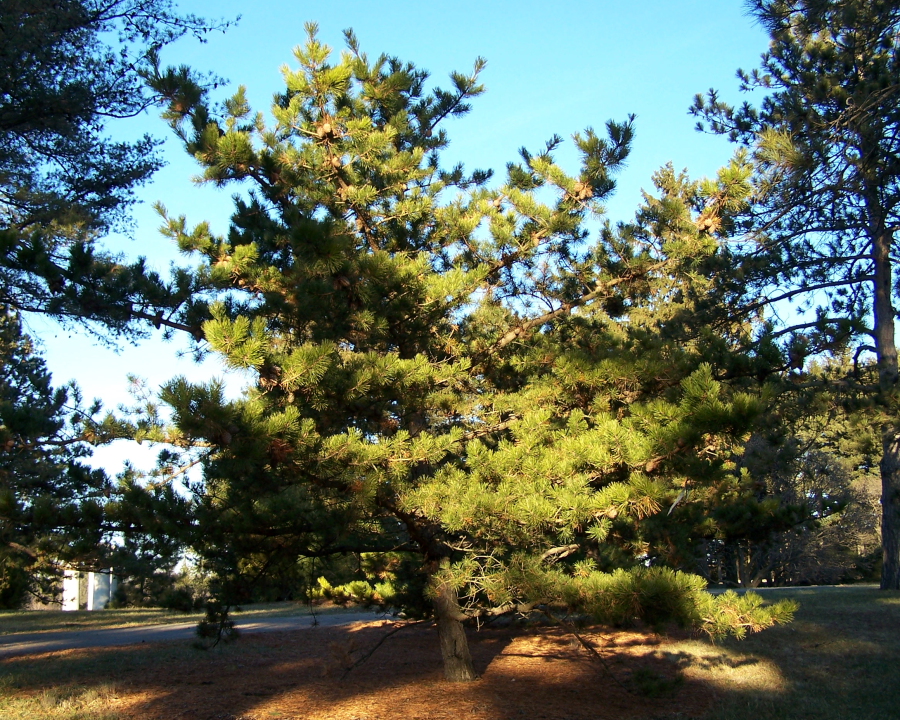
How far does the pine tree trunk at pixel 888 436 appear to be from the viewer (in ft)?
37.5

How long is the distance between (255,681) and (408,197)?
5.37 m

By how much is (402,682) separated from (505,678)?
3.53 feet

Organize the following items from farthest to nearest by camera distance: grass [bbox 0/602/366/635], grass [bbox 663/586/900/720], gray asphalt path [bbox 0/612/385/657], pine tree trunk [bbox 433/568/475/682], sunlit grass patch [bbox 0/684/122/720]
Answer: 1. grass [bbox 0/602/366/635]
2. gray asphalt path [bbox 0/612/385/657]
3. pine tree trunk [bbox 433/568/475/682]
4. grass [bbox 663/586/900/720]
5. sunlit grass patch [bbox 0/684/122/720]

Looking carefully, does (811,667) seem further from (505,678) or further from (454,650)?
(454,650)

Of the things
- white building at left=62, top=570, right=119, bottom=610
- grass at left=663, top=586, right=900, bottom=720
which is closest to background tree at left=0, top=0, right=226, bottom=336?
grass at left=663, top=586, right=900, bottom=720

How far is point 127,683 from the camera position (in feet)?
25.4

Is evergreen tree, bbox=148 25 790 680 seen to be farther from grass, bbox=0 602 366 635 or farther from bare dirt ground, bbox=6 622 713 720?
grass, bbox=0 602 366 635

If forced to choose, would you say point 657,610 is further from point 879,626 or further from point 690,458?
point 879,626

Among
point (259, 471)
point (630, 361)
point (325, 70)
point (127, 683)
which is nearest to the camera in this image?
point (259, 471)

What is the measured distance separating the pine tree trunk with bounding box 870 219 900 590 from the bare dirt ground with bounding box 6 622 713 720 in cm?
545

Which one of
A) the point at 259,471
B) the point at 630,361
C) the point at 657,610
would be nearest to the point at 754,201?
the point at 630,361

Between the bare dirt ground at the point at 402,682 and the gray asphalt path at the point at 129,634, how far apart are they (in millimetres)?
1007

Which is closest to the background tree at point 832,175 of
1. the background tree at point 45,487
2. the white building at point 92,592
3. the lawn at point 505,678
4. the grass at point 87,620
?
the lawn at point 505,678

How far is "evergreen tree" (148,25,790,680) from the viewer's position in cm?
534
